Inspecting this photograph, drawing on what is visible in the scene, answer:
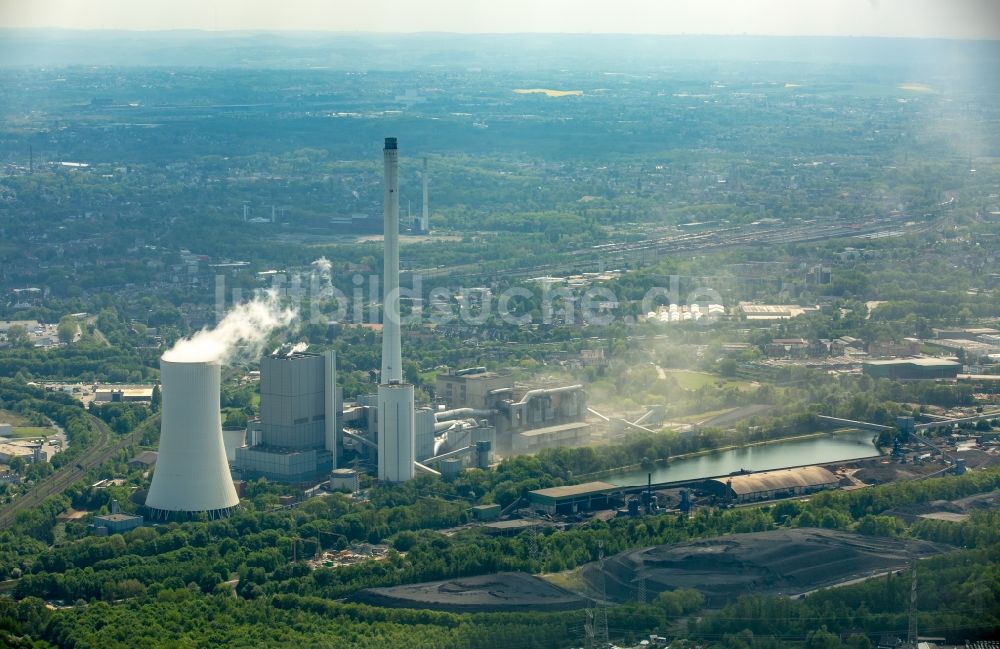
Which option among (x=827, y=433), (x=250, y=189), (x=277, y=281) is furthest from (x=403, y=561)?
(x=250, y=189)

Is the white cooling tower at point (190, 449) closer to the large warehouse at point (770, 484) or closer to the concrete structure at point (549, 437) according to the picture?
the concrete structure at point (549, 437)

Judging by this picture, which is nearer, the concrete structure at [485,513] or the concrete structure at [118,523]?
the concrete structure at [118,523]

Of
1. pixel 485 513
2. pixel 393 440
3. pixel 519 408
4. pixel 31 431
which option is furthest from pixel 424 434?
pixel 31 431

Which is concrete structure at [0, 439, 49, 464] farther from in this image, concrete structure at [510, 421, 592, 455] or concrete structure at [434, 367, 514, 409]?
concrete structure at [510, 421, 592, 455]

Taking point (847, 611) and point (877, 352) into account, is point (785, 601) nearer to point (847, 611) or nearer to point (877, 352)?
point (847, 611)

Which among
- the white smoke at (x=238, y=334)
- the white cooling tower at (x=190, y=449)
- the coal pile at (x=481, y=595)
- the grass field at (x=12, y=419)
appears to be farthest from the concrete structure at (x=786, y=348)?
the coal pile at (x=481, y=595)

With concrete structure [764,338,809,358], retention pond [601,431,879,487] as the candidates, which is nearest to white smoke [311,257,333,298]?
concrete structure [764,338,809,358]
